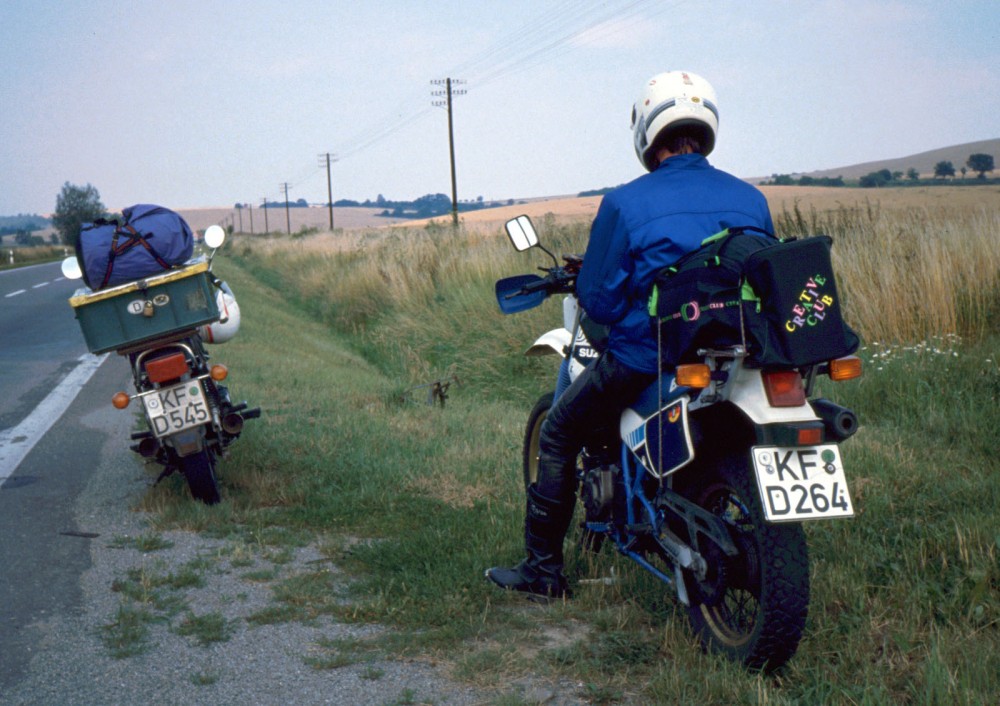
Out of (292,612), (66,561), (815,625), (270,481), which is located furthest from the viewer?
(270,481)

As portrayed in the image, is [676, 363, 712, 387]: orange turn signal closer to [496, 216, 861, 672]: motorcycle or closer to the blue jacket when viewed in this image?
[496, 216, 861, 672]: motorcycle

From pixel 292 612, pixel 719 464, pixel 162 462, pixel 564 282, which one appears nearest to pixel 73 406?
pixel 162 462

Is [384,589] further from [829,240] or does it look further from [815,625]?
[829,240]

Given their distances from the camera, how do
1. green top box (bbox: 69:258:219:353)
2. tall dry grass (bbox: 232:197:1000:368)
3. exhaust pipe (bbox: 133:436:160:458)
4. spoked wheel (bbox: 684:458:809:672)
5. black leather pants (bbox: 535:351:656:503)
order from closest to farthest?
1. spoked wheel (bbox: 684:458:809:672)
2. black leather pants (bbox: 535:351:656:503)
3. green top box (bbox: 69:258:219:353)
4. exhaust pipe (bbox: 133:436:160:458)
5. tall dry grass (bbox: 232:197:1000:368)

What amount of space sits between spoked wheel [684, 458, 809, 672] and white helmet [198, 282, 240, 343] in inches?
147

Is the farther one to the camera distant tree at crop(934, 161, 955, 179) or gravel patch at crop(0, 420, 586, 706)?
distant tree at crop(934, 161, 955, 179)

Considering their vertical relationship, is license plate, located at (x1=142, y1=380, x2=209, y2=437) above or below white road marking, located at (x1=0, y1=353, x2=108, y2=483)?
above

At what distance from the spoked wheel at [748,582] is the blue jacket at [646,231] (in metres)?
0.53

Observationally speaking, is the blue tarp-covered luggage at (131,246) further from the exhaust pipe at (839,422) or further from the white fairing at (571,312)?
the exhaust pipe at (839,422)

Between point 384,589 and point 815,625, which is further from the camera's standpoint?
point 384,589

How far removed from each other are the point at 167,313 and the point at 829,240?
3916 mm

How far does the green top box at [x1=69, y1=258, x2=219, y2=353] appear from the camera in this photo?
18.2ft

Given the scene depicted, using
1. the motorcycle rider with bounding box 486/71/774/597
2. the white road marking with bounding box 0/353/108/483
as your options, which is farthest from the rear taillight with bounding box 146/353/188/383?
the motorcycle rider with bounding box 486/71/774/597

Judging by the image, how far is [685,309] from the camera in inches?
124
